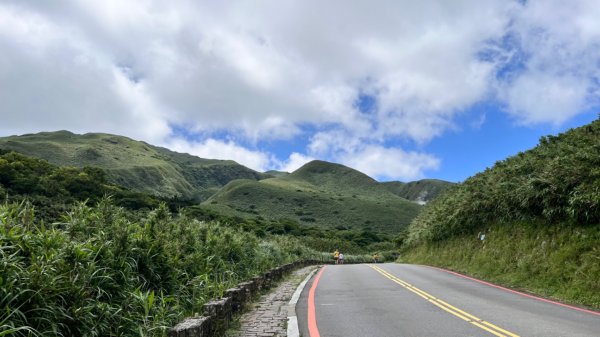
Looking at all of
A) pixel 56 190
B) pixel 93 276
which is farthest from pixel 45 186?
pixel 93 276

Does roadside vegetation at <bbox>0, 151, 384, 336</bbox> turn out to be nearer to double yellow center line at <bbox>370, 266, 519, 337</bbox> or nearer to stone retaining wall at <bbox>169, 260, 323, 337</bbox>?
stone retaining wall at <bbox>169, 260, 323, 337</bbox>

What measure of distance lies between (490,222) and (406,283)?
7810mm

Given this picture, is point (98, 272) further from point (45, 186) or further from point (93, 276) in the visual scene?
point (45, 186)

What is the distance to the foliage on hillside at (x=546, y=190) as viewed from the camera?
12984 mm

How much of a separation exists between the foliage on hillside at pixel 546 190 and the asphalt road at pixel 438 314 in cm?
363

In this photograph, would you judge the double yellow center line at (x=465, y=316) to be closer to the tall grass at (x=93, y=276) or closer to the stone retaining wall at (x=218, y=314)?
the stone retaining wall at (x=218, y=314)

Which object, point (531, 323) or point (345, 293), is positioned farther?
point (345, 293)

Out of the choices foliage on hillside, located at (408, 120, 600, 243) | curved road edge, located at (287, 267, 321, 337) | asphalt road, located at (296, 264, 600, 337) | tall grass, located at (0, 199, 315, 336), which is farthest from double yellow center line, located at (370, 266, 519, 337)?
foliage on hillside, located at (408, 120, 600, 243)

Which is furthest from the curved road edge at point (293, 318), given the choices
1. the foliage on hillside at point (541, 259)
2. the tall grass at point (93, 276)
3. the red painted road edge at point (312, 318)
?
the foliage on hillside at point (541, 259)

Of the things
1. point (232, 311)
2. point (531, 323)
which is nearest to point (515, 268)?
point (531, 323)

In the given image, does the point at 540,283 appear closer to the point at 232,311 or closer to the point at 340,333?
the point at 340,333

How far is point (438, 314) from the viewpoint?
28.9ft

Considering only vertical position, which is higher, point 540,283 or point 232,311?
point 540,283

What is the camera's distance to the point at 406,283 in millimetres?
15086
